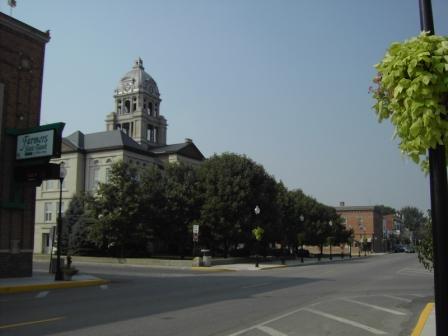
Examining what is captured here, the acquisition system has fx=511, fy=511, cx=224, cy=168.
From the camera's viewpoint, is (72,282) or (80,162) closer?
(72,282)

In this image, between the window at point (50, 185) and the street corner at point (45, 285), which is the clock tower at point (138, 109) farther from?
the street corner at point (45, 285)

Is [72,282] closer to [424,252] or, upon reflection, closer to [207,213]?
[424,252]

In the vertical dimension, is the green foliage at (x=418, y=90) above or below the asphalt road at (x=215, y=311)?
above

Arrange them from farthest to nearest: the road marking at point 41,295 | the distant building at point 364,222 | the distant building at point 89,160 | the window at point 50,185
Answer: the distant building at point 364,222
the window at point 50,185
the distant building at point 89,160
the road marking at point 41,295

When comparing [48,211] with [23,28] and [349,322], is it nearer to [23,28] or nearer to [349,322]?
[23,28]

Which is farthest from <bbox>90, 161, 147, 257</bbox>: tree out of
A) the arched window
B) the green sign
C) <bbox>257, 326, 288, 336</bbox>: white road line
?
the arched window

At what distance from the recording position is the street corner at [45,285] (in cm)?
1919

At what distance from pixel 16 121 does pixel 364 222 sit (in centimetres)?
11191

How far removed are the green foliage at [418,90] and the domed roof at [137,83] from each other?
314 feet

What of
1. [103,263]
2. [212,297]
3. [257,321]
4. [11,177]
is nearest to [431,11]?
[257,321]

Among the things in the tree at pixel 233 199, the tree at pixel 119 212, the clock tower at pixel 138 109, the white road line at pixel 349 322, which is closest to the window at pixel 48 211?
the tree at pixel 119 212

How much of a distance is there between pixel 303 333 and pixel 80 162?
6327cm

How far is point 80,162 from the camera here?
69.8 m

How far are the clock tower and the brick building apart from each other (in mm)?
67695
